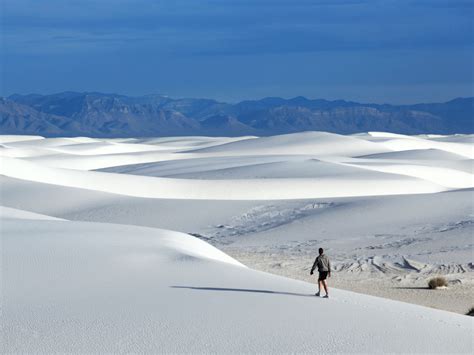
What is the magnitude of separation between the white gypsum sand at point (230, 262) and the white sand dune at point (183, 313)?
0.09 feet

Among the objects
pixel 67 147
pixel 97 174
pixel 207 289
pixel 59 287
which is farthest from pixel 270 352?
pixel 67 147

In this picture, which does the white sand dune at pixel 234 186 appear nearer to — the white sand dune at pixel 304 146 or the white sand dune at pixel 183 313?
the white sand dune at pixel 183 313

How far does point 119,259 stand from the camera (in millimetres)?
15352

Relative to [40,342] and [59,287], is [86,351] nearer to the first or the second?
[40,342]

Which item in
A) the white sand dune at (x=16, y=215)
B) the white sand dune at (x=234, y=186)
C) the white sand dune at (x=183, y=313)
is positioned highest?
the white sand dune at (x=183, y=313)

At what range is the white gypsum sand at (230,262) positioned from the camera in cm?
1025

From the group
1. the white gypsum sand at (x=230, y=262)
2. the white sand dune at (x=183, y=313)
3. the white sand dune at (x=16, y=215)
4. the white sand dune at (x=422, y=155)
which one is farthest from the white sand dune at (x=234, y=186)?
the white sand dune at (x=422, y=155)

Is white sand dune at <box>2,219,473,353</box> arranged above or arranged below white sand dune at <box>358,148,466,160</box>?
above

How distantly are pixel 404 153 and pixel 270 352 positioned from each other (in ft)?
197

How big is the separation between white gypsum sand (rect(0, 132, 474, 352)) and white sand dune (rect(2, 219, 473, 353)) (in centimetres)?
3

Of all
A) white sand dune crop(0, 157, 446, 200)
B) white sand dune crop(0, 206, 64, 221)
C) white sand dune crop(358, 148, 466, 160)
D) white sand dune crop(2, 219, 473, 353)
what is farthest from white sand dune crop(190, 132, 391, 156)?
white sand dune crop(2, 219, 473, 353)

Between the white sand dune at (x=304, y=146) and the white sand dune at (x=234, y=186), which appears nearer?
the white sand dune at (x=234, y=186)

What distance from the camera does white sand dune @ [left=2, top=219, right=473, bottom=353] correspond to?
32.4 ft

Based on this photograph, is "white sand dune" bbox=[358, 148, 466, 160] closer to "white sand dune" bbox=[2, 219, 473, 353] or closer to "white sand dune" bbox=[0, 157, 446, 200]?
"white sand dune" bbox=[0, 157, 446, 200]
